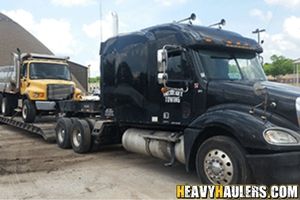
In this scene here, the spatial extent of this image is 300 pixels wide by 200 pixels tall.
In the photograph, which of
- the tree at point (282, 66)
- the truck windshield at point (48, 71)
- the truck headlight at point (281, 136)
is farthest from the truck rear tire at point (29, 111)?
the tree at point (282, 66)

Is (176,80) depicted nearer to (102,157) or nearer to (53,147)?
(102,157)

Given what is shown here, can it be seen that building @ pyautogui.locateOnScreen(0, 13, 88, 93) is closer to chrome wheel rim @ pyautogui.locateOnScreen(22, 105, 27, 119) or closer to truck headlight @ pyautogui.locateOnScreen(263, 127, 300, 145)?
chrome wheel rim @ pyautogui.locateOnScreen(22, 105, 27, 119)

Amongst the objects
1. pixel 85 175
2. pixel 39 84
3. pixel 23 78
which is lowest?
pixel 85 175

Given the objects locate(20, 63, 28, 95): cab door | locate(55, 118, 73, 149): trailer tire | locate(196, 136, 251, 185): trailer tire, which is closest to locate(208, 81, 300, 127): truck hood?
locate(196, 136, 251, 185): trailer tire

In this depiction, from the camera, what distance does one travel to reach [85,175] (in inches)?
306

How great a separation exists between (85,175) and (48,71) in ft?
25.6

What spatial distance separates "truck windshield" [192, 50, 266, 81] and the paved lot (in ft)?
6.60

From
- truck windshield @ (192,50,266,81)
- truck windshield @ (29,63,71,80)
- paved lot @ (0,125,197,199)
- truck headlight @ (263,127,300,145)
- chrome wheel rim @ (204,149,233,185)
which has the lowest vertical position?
paved lot @ (0,125,197,199)

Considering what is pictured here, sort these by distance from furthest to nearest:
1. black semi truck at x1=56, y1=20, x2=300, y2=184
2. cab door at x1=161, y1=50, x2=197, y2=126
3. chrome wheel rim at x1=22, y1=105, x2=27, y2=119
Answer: chrome wheel rim at x1=22, y1=105, x2=27, y2=119 → cab door at x1=161, y1=50, x2=197, y2=126 → black semi truck at x1=56, y1=20, x2=300, y2=184

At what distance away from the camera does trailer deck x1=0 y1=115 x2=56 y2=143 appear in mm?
11875

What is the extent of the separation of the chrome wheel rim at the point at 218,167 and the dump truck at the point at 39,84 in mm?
8661

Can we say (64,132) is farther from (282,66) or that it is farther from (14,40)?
(282,66)

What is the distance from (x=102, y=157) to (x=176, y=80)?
11.5 feet

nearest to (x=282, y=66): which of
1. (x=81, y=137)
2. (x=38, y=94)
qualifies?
(x=38, y=94)
